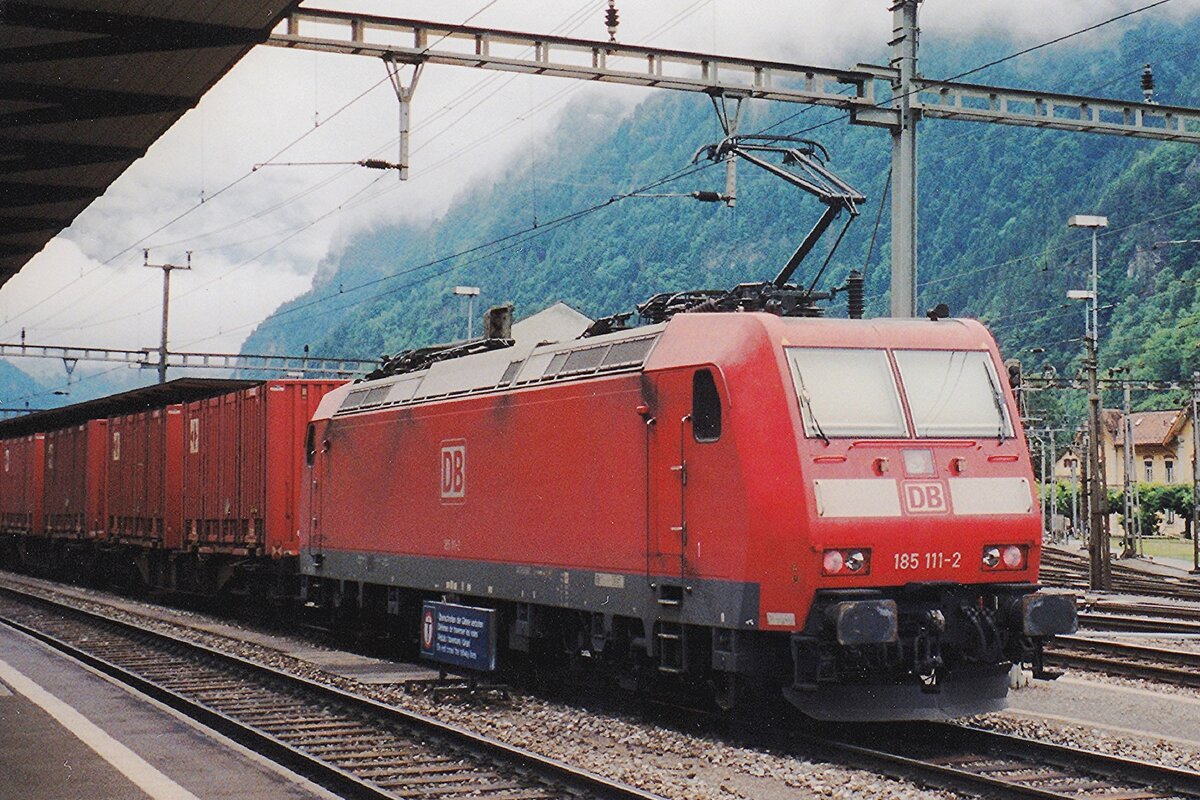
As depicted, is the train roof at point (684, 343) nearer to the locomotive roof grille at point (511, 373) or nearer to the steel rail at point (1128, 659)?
the locomotive roof grille at point (511, 373)

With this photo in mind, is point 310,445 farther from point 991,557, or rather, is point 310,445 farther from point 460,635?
point 991,557

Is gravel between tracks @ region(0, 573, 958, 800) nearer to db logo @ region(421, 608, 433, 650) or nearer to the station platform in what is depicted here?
db logo @ region(421, 608, 433, 650)

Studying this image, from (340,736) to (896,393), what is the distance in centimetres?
519

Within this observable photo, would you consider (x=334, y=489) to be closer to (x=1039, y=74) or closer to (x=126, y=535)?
(x=126, y=535)

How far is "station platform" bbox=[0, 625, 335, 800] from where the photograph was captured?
912 centimetres

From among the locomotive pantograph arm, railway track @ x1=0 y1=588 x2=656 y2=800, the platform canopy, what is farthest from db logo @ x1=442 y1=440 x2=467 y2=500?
the platform canopy

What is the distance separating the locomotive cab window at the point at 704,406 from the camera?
11.1 metres

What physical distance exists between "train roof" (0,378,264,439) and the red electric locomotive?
11.6 meters

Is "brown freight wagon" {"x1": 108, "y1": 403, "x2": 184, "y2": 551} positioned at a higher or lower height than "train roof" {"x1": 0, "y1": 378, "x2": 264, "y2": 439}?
lower

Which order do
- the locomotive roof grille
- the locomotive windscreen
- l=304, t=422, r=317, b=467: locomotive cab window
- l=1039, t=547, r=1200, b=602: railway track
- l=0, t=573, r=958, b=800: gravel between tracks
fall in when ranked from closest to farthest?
l=0, t=573, r=958, b=800: gravel between tracks, the locomotive windscreen, the locomotive roof grille, l=304, t=422, r=317, b=467: locomotive cab window, l=1039, t=547, r=1200, b=602: railway track

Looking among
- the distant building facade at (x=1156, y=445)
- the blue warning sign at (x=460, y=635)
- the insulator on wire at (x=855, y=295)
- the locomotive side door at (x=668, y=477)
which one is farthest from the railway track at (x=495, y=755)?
the distant building facade at (x=1156, y=445)

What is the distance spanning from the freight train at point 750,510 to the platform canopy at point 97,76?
13.6 feet

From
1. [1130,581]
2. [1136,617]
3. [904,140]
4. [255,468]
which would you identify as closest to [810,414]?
[904,140]

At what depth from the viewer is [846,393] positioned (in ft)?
36.8
